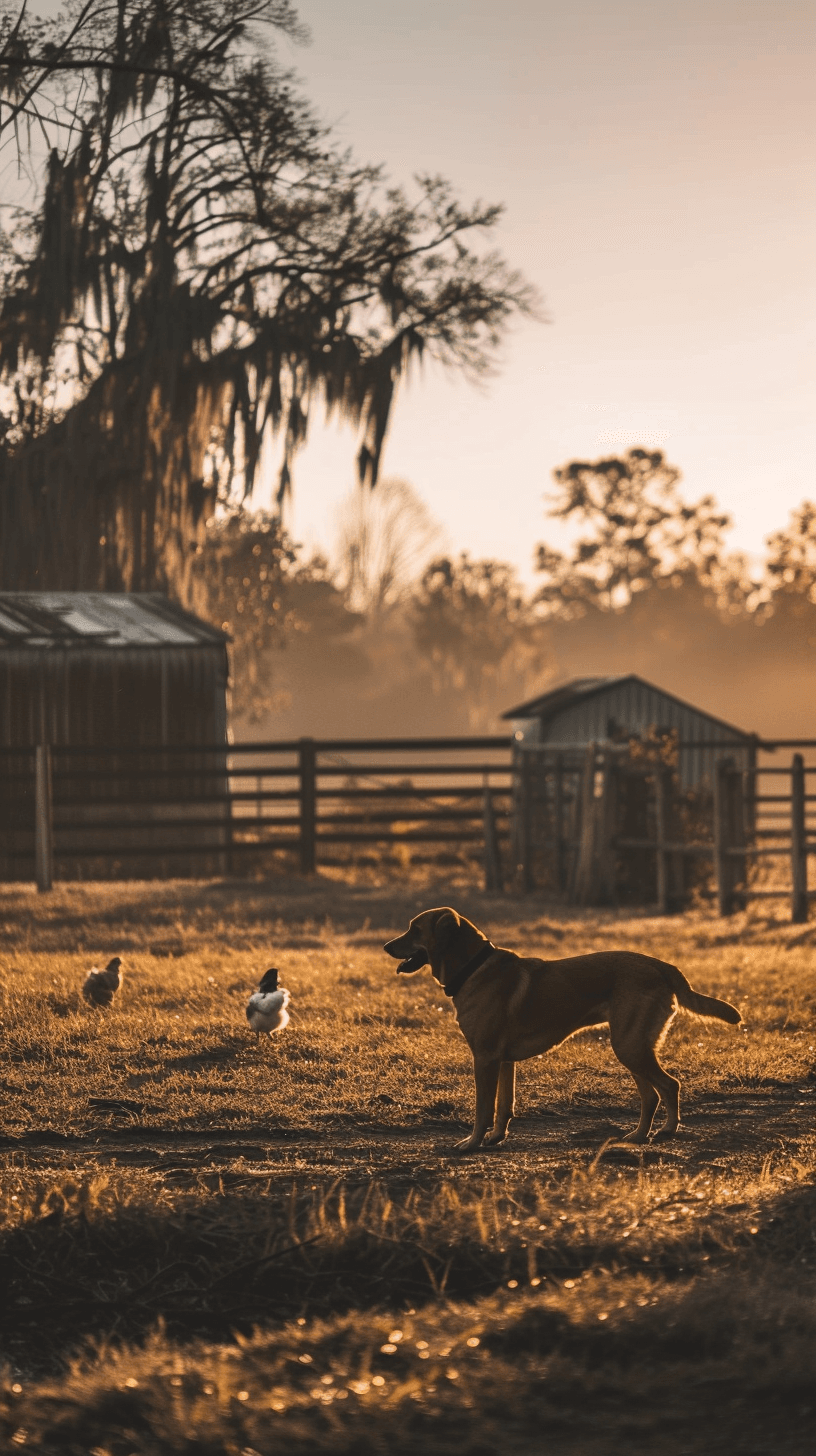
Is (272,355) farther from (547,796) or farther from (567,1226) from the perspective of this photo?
(567,1226)

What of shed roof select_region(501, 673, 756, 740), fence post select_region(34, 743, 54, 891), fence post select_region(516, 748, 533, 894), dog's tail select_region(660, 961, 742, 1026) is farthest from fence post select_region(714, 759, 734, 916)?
shed roof select_region(501, 673, 756, 740)

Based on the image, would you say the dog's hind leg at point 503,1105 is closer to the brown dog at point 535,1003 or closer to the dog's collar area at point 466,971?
the brown dog at point 535,1003

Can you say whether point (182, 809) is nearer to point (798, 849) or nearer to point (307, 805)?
point (307, 805)

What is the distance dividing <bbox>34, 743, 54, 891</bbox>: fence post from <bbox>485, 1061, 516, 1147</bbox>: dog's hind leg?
11.9 m

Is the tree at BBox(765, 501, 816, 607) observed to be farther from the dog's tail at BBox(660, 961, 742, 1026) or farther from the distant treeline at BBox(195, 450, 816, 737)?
the dog's tail at BBox(660, 961, 742, 1026)

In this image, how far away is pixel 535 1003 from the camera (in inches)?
253

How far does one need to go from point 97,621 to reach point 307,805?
453 centimetres

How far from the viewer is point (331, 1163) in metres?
6.11

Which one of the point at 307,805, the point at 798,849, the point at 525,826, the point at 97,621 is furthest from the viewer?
the point at 97,621

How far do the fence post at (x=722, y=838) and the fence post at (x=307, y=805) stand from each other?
19.0ft

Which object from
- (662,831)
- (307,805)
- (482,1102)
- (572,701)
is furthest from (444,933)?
(572,701)

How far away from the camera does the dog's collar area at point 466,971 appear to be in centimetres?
651

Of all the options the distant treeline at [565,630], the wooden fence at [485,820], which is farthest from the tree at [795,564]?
the wooden fence at [485,820]

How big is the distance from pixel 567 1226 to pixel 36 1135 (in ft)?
8.90
